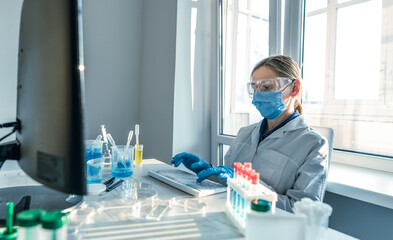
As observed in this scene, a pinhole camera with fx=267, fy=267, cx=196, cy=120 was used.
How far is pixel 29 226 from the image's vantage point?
0.48m

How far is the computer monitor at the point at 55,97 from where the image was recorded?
0.53m

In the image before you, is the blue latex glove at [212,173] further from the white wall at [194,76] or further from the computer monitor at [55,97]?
the white wall at [194,76]

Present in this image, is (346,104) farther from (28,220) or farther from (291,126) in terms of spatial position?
(28,220)

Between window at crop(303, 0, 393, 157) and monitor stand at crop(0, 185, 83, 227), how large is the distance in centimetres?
142

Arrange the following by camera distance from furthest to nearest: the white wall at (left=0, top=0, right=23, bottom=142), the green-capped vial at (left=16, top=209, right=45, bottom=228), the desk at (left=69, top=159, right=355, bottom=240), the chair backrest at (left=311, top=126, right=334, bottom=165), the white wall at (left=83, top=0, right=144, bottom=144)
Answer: the white wall at (left=83, top=0, right=144, bottom=144)
the white wall at (left=0, top=0, right=23, bottom=142)
the chair backrest at (left=311, top=126, right=334, bottom=165)
the desk at (left=69, top=159, right=355, bottom=240)
the green-capped vial at (left=16, top=209, right=45, bottom=228)

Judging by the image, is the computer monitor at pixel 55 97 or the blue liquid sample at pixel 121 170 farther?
the blue liquid sample at pixel 121 170

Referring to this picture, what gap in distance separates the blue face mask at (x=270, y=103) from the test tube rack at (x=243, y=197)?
662 mm

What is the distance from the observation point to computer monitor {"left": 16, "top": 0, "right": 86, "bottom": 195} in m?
0.53

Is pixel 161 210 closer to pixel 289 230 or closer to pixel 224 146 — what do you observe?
pixel 289 230

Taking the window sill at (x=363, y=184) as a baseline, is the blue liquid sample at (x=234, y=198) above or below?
above

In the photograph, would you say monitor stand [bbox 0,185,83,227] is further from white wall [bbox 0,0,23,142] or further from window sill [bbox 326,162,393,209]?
white wall [bbox 0,0,23,142]

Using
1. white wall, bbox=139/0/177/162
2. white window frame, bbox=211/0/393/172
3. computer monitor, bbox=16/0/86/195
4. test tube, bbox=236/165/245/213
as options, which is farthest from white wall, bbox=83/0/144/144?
test tube, bbox=236/165/245/213

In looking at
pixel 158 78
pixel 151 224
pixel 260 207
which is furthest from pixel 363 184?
pixel 158 78

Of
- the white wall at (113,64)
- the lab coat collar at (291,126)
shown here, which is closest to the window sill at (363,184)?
the lab coat collar at (291,126)
